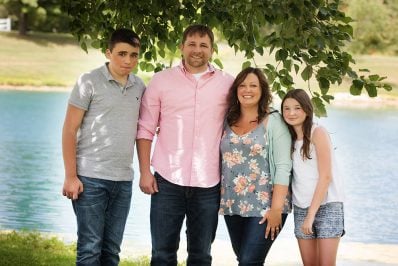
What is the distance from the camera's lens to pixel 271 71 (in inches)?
221

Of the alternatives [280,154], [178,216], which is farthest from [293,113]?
[178,216]

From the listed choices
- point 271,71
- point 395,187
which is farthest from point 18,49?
point 271,71

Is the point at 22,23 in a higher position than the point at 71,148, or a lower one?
lower

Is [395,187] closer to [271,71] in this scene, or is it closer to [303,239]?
[271,71]

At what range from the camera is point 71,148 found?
4.30 meters

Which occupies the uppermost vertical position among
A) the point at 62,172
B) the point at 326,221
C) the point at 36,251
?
the point at 326,221

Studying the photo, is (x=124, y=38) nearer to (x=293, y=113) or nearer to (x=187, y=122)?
(x=187, y=122)

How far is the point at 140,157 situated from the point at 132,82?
40cm

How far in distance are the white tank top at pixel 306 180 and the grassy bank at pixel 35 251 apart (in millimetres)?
2834

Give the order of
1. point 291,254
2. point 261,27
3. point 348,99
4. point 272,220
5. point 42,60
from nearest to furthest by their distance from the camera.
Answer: point 272,220, point 261,27, point 291,254, point 348,99, point 42,60

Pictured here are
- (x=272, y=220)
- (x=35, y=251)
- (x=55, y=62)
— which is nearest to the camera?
(x=272, y=220)

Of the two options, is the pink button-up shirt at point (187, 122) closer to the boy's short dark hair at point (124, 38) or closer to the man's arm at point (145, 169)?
the man's arm at point (145, 169)

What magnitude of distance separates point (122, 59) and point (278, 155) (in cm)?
94

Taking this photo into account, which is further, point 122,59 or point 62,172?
point 62,172
